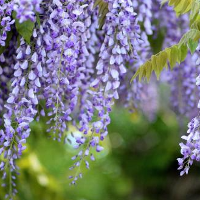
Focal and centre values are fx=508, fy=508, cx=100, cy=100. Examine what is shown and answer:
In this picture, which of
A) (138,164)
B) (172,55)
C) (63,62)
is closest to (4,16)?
(63,62)

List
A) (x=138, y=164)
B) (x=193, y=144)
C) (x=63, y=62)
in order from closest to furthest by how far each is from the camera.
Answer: (x=193, y=144)
(x=63, y=62)
(x=138, y=164)

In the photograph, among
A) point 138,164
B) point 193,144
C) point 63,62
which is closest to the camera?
point 193,144

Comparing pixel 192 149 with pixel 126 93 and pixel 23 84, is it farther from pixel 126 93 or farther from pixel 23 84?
pixel 126 93

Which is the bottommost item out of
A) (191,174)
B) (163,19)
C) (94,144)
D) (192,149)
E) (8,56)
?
(192,149)

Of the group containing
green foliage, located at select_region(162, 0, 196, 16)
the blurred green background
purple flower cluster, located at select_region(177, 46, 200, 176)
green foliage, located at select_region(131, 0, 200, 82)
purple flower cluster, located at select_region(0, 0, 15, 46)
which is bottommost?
purple flower cluster, located at select_region(177, 46, 200, 176)

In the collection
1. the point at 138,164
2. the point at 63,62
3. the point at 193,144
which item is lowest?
the point at 193,144

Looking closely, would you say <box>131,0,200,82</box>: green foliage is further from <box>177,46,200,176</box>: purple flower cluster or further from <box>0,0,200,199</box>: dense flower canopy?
<box>177,46,200,176</box>: purple flower cluster

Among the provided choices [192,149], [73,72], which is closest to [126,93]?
[73,72]

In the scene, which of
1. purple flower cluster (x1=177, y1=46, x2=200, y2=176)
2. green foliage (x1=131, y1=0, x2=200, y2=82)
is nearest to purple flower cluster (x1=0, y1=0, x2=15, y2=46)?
green foliage (x1=131, y1=0, x2=200, y2=82)

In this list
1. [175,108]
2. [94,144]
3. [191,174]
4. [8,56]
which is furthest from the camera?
[191,174]

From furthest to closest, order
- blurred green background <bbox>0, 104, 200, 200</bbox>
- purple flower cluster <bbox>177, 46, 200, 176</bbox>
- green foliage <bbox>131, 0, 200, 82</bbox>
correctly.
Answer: blurred green background <bbox>0, 104, 200, 200</bbox>, green foliage <bbox>131, 0, 200, 82</bbox>, purple flower cluster <bbox>177, 46, 200, 176</bbox>

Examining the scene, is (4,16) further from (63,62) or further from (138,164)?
(138,164)
